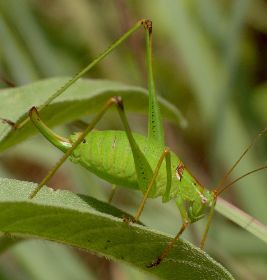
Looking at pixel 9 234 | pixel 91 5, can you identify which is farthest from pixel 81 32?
pixel 9 234

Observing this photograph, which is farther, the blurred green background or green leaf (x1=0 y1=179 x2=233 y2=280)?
the blurred green background

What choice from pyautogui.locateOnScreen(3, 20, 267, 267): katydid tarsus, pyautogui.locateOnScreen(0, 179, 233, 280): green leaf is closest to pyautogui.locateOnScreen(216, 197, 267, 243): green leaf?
pyautogui.locateOnScreen(3, 20, 267, 267): katydid tarsus

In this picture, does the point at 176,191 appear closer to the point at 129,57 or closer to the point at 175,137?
the point at 175,137

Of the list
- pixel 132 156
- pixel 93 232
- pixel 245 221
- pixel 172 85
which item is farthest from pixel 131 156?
pixel 172 85

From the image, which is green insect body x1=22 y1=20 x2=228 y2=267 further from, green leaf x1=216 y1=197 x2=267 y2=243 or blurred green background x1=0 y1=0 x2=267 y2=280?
blurred green background x1=0 y1=0 x2=267 y2=280

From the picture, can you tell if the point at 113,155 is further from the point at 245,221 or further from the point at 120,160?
the point at 245,221

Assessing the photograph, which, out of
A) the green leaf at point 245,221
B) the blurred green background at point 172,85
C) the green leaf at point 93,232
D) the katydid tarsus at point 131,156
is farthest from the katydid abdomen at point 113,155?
the blurred green background at point 172,85
